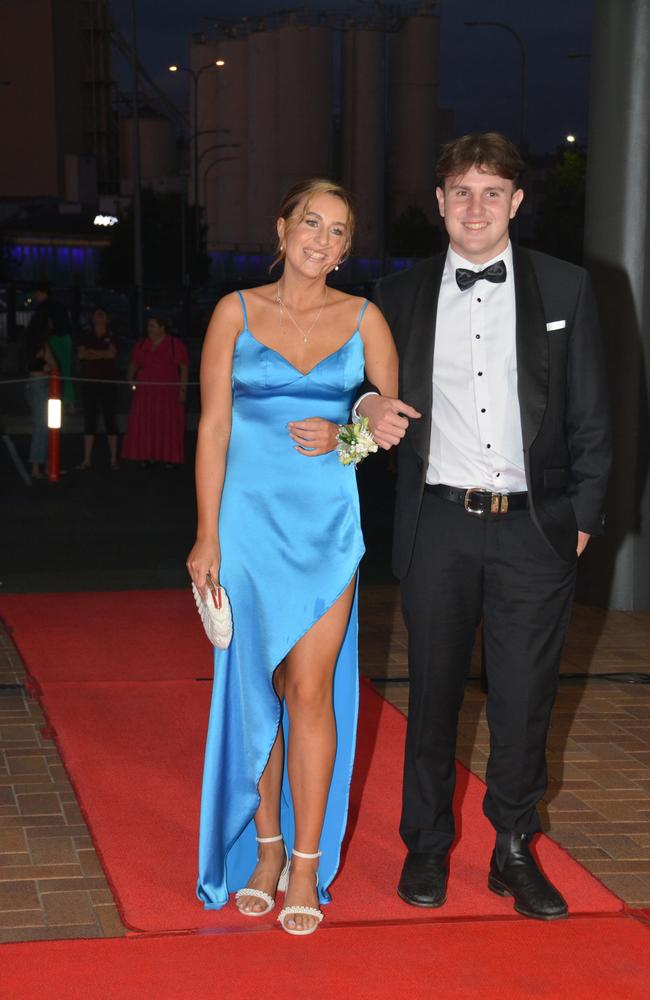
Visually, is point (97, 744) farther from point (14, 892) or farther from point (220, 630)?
point (220, 630)

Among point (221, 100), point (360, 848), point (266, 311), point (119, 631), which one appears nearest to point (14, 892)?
point (360, 848)

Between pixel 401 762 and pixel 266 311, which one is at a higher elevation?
pixel 266 311

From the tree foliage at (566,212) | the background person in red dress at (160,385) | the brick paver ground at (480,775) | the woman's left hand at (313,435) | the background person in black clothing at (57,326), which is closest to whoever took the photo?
the woman's left hand at (313,435)

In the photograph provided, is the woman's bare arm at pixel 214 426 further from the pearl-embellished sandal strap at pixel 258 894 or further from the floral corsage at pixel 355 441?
the pearl-embellished sandal strap at pixel 258 894

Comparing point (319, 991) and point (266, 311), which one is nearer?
point (319, 991)

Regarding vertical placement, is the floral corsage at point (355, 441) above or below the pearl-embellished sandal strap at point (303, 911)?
above

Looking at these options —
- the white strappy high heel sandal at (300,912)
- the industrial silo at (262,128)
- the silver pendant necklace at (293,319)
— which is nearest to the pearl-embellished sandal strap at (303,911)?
the white strappy high heel sandal at (300,912)

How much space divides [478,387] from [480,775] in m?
1.98

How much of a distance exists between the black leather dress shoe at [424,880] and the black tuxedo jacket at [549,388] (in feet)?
2.86

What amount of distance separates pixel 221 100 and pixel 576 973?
355 ft

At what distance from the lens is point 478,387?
353cm

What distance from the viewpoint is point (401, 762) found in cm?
502

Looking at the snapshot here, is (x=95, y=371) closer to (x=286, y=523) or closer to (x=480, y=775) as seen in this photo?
(x=480, y=775)

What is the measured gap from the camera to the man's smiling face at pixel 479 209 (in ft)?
11.4
